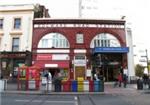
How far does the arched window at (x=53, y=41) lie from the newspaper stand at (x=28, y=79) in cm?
1288

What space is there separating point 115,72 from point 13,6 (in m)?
18.3

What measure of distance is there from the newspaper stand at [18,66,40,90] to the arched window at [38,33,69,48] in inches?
507

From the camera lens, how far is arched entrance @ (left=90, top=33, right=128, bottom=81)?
1613 inches

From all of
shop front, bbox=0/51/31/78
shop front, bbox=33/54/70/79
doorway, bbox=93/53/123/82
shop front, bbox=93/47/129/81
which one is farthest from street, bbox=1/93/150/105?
doorway, bbox=93/53/123/82

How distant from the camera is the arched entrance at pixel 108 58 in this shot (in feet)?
134

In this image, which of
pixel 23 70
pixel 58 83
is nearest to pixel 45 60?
pixel 23 70

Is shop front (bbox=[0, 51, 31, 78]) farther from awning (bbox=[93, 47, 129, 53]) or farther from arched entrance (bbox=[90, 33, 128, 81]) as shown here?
awning (bbox=[93, 47, 129, 53])

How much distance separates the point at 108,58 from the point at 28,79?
16739mm

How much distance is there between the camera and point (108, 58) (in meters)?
41.4

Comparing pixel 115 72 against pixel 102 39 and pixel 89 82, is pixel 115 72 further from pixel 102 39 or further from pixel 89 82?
pixel 89 82

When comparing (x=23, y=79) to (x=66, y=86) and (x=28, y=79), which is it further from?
(x=66, y=86)

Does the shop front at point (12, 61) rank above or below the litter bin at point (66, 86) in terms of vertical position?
above

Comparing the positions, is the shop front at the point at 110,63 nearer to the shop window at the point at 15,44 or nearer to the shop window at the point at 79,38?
the shop window at the point at 79,38

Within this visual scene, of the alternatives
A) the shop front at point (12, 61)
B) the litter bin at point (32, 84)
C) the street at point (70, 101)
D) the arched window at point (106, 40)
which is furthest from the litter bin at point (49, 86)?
the arched window at point (106, 40)
